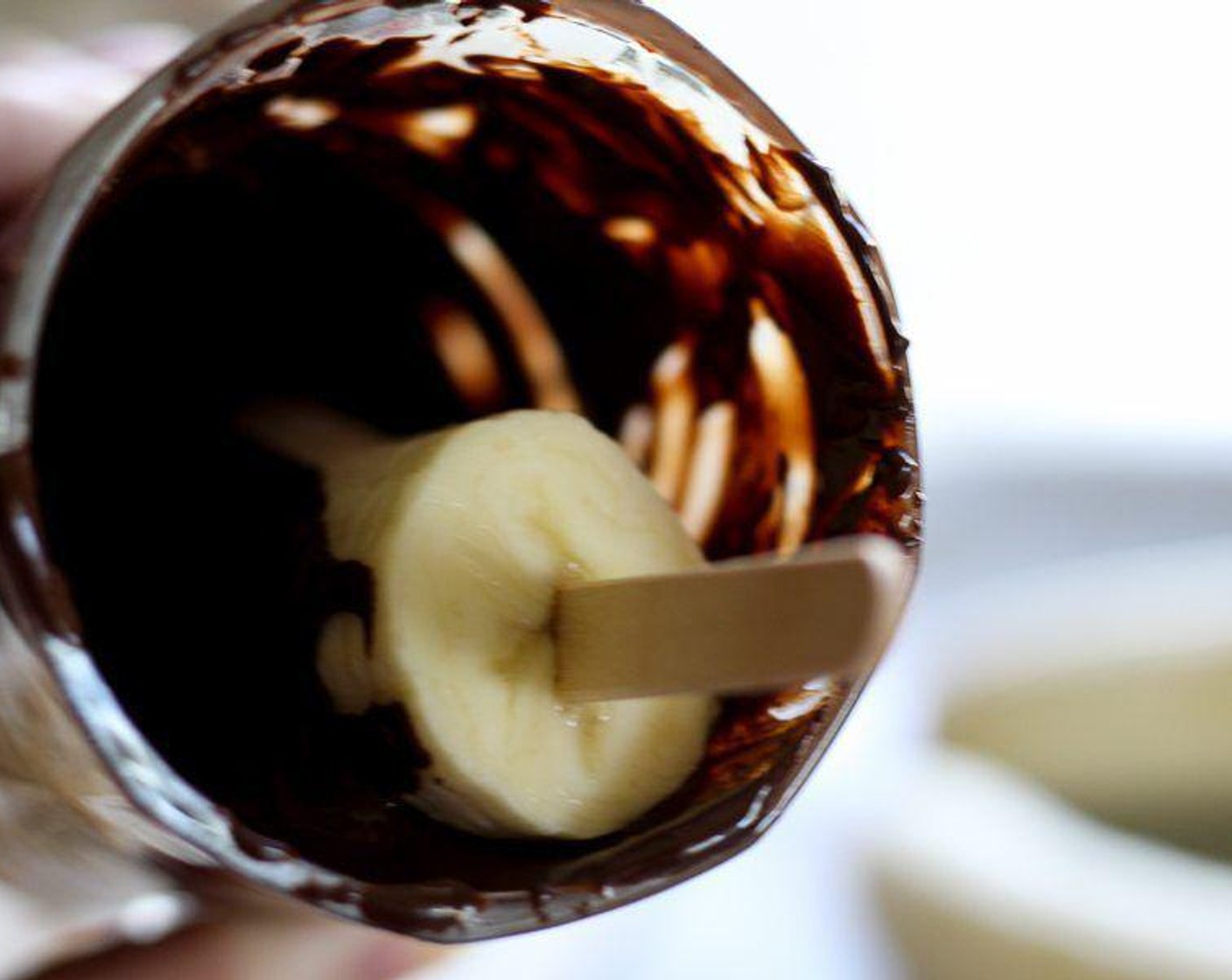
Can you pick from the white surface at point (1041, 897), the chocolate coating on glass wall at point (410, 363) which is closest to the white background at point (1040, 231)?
the white surface at point (1041, 897)

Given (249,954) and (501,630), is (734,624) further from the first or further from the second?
(249,954)

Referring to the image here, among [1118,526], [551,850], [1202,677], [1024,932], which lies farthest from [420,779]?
[1118,526]

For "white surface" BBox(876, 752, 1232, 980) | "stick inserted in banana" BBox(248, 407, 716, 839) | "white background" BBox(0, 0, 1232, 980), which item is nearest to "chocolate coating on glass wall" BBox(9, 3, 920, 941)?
"stick inserted in banana" BBox(248, 407, 716, 839)

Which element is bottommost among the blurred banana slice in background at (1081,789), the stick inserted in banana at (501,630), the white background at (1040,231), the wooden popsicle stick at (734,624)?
the blurred banana slice in background at (1081,789)

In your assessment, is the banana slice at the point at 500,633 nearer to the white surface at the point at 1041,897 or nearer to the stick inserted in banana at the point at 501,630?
the stick inserted in banana at the point at 501,630

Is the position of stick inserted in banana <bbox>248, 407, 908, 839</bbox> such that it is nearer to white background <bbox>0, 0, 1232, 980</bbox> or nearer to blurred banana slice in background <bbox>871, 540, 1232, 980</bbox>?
blurred banana slice in background <bbox>871, 540, 1232, 980</bbox>
